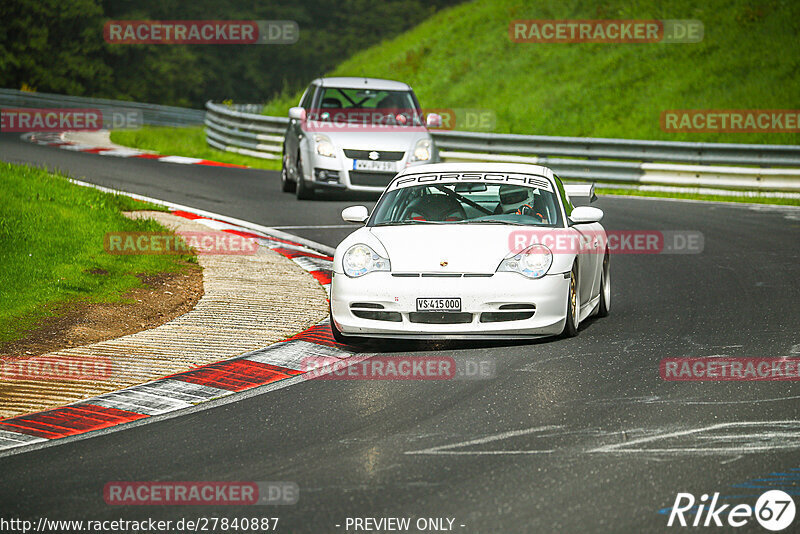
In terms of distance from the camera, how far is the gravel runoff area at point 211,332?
7812 mm

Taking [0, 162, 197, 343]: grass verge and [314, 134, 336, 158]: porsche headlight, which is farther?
[314, 134, 336, 158]: porsche headlight

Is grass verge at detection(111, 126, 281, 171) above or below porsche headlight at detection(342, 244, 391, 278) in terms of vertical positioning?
above

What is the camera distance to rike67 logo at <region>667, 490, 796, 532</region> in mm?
5113

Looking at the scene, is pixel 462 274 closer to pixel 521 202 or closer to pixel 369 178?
pixel 521 202

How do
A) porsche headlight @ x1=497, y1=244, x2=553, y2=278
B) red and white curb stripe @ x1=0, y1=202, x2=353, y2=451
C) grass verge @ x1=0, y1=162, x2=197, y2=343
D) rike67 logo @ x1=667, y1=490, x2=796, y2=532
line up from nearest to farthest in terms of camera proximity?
rike67 logo @ x1=667, y1=490, x2=796, y2=532, red and white curb stripe @ x1=0, y1=202, x2=353, y2=451, porsche headlight @ x1=497, y1=244, x2=553, y2=278, grass verge @ x1=0, y1=162, x2=197, y2=343

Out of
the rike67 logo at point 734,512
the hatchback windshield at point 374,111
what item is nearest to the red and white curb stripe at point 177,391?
the rike67 logo at point 734,512

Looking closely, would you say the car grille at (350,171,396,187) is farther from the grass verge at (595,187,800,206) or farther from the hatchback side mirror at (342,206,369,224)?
the hatchback side mirror at (342,206,369,224)

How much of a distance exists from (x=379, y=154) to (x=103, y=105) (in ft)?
76.3

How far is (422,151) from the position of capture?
18.7 m

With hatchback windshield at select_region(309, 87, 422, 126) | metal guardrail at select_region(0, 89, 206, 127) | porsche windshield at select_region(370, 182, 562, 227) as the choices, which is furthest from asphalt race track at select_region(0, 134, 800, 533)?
metal guardrail at select_region(0, 89, 206, 127)

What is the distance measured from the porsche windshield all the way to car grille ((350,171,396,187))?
805 cm

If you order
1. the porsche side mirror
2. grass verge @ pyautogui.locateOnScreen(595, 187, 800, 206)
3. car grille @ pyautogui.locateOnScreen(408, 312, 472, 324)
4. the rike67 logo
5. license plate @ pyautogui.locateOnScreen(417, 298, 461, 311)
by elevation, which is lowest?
the rike67 logo

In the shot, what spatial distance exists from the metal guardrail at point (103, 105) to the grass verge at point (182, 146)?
437cm

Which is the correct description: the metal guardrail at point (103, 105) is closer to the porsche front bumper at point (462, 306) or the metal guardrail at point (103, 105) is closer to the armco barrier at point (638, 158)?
the armco barrier at point (638, 158)
